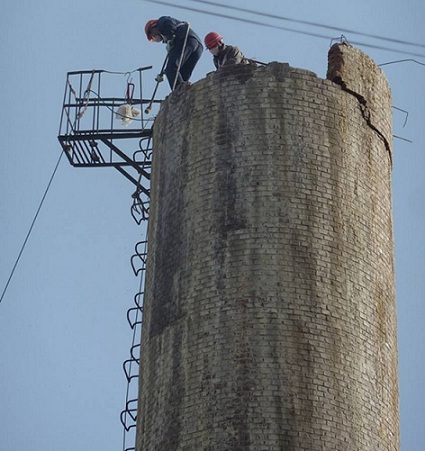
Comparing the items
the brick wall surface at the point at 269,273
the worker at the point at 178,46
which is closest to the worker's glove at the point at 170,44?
the worker at the point at 178,46

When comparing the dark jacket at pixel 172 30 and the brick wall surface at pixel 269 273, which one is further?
the dark jacket at pixel 172 30

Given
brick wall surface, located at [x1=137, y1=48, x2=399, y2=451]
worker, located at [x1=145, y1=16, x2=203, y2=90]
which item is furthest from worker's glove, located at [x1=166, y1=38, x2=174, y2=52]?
brick wall surface, located at [x1=137, y1=48, x2=399, y2=451]

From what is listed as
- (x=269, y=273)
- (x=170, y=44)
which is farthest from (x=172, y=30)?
(x=269, y=273)

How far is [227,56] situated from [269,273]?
5.86 m

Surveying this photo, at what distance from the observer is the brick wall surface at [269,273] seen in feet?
110

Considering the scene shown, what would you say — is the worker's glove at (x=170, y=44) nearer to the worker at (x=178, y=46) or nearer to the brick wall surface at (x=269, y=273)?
the worker at (x=178, y=46)

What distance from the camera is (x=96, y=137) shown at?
39406mm

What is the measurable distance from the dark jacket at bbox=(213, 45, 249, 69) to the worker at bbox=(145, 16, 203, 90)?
48cm

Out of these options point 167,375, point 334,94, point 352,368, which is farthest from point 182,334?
point 334,94

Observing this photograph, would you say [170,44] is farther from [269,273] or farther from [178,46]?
[269,273]

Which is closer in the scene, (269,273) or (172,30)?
(269,273)

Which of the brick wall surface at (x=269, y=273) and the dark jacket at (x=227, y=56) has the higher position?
the dark jacket at (x=227, y=56)

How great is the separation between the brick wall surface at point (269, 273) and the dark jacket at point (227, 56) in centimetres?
161

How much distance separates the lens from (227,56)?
3862 centimetres
